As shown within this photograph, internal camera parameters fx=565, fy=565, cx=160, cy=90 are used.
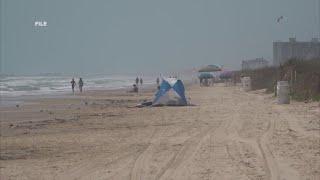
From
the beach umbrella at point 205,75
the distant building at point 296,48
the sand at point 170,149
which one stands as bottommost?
the sand at point 170,149

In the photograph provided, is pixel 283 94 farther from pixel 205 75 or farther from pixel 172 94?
pixel 205 75

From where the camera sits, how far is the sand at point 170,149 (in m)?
8.30

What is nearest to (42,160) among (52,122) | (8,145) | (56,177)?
(56,177)

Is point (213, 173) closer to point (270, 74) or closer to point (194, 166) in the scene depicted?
point (194, 166)

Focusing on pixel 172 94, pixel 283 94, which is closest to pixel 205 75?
pixel 172 94

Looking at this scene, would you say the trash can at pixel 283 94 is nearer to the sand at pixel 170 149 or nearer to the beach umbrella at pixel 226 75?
the sand at pixel 170 149

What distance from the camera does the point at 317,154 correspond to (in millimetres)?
9281

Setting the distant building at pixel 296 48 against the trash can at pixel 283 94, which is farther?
the distant building at pixel 296 48

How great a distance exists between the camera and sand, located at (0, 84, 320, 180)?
830 cm

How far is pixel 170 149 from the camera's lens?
10492 mm

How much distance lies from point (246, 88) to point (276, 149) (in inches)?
1220

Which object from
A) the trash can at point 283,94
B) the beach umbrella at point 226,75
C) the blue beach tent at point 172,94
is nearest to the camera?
the trash can at point 283,94

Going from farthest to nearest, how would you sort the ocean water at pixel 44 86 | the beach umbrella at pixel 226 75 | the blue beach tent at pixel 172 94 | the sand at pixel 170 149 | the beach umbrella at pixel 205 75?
the beach umbrella at pixel 226 75 → the beach umbrella at pixel 205 75 → the ocean water at pixel 44 86 → the blue beach tent at pixel 172 94 → the sand at pixel 170 149

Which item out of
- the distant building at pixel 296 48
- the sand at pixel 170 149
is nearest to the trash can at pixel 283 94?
the sand at pixel 170 149
